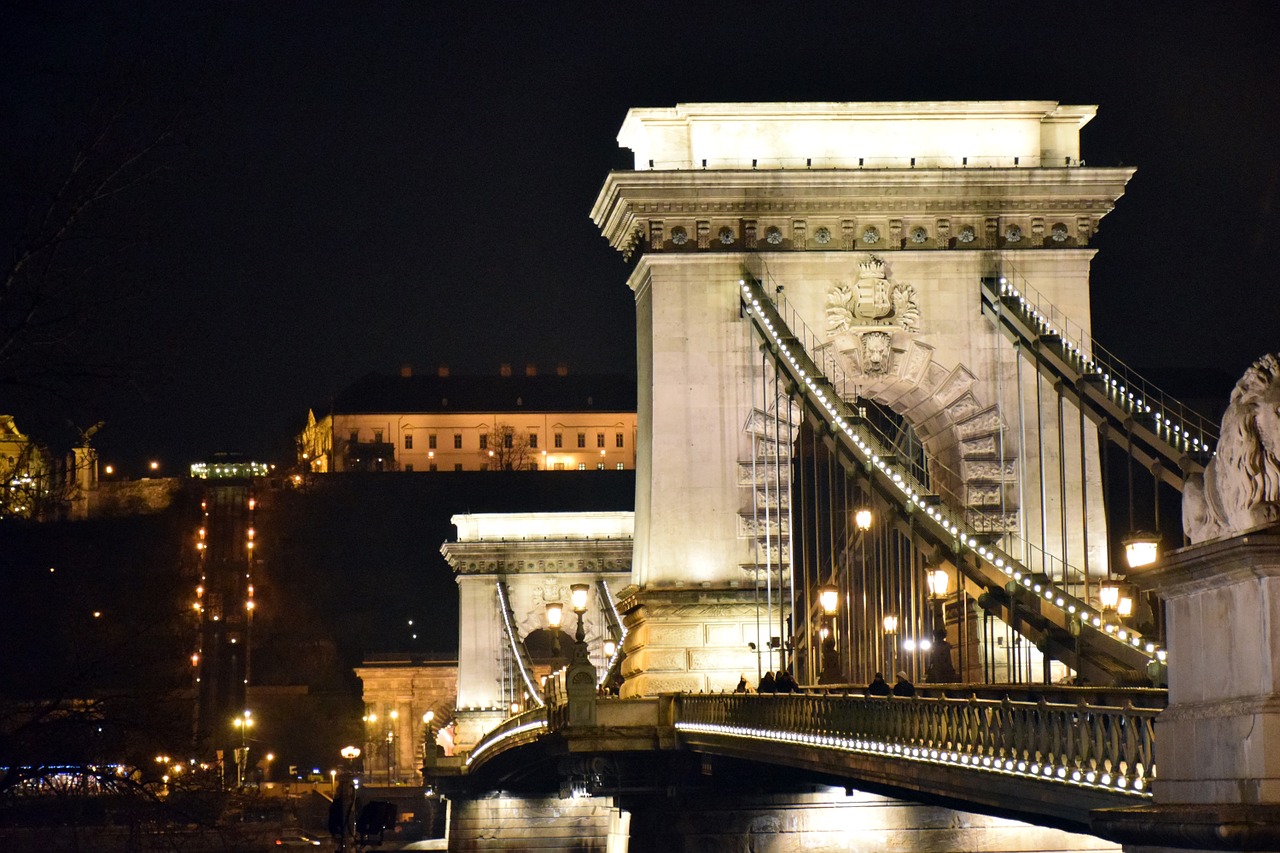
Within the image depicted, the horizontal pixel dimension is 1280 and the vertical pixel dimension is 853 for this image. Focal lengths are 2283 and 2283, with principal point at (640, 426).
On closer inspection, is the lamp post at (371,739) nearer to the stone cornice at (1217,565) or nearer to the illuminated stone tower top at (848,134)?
the illuminated stone tower top at (848,134)

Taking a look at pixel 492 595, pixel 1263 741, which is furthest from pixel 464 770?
pixel 1263 741

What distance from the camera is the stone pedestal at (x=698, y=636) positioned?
38000 millimetres

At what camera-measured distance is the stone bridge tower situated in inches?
1521

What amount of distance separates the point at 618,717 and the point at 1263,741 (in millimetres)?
22603

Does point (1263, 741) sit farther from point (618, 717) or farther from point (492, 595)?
point (492, 595)

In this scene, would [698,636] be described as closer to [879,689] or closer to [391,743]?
Answer: [879,689]

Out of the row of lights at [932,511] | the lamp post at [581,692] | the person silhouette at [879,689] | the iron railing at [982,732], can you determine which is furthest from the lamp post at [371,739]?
the person silhouette at [879,689]

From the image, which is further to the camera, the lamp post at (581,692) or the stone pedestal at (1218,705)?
the lamp post at (581,692)

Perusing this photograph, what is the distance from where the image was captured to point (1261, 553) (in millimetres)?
13148

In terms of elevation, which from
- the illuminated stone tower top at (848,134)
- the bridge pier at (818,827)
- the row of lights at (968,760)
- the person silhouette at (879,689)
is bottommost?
the bridge pier at (818,827)

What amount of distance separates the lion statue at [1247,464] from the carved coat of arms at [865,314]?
82.1 feet

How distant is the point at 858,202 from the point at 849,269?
116cm

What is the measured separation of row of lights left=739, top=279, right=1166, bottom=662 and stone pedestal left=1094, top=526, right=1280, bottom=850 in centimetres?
965

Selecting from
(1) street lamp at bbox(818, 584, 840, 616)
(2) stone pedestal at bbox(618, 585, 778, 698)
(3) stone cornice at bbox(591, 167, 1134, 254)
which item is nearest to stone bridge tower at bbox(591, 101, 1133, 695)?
(3) stone cornice at bbox(591, 167, 1134, 254)
